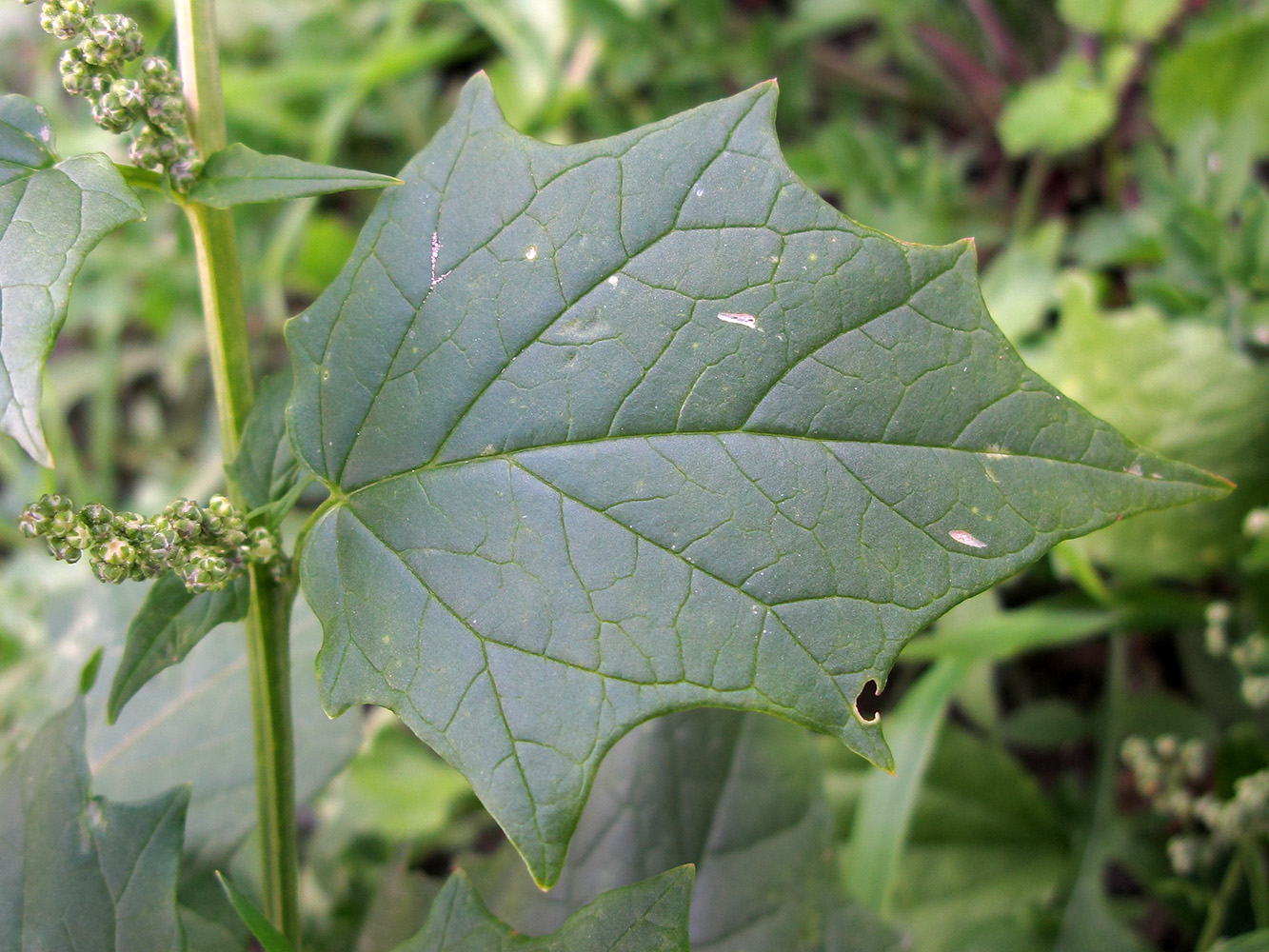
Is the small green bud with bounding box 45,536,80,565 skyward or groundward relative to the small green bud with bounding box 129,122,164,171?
groundward

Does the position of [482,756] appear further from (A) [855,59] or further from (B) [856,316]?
(A) [855,59]

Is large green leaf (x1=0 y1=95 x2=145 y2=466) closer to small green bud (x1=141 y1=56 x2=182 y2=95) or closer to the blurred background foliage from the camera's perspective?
small green bud (x1=141 y1=56 x2=182 y2=95)

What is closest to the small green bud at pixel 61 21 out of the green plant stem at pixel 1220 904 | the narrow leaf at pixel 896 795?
the narrow leaf at pixel 896 795

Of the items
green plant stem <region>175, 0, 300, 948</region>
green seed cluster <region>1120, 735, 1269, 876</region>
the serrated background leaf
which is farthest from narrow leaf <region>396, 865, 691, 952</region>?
green seed cluster <region>1120, 735, 1269, 876</region>

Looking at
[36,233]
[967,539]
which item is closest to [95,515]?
[36,233]

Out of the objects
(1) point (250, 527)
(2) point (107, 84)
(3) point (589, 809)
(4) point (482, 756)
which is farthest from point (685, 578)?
(2) point (107, 84)

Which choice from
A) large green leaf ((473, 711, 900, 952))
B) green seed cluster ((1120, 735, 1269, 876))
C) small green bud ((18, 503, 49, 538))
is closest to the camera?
small green bud ((18, 503, 49, 538))
